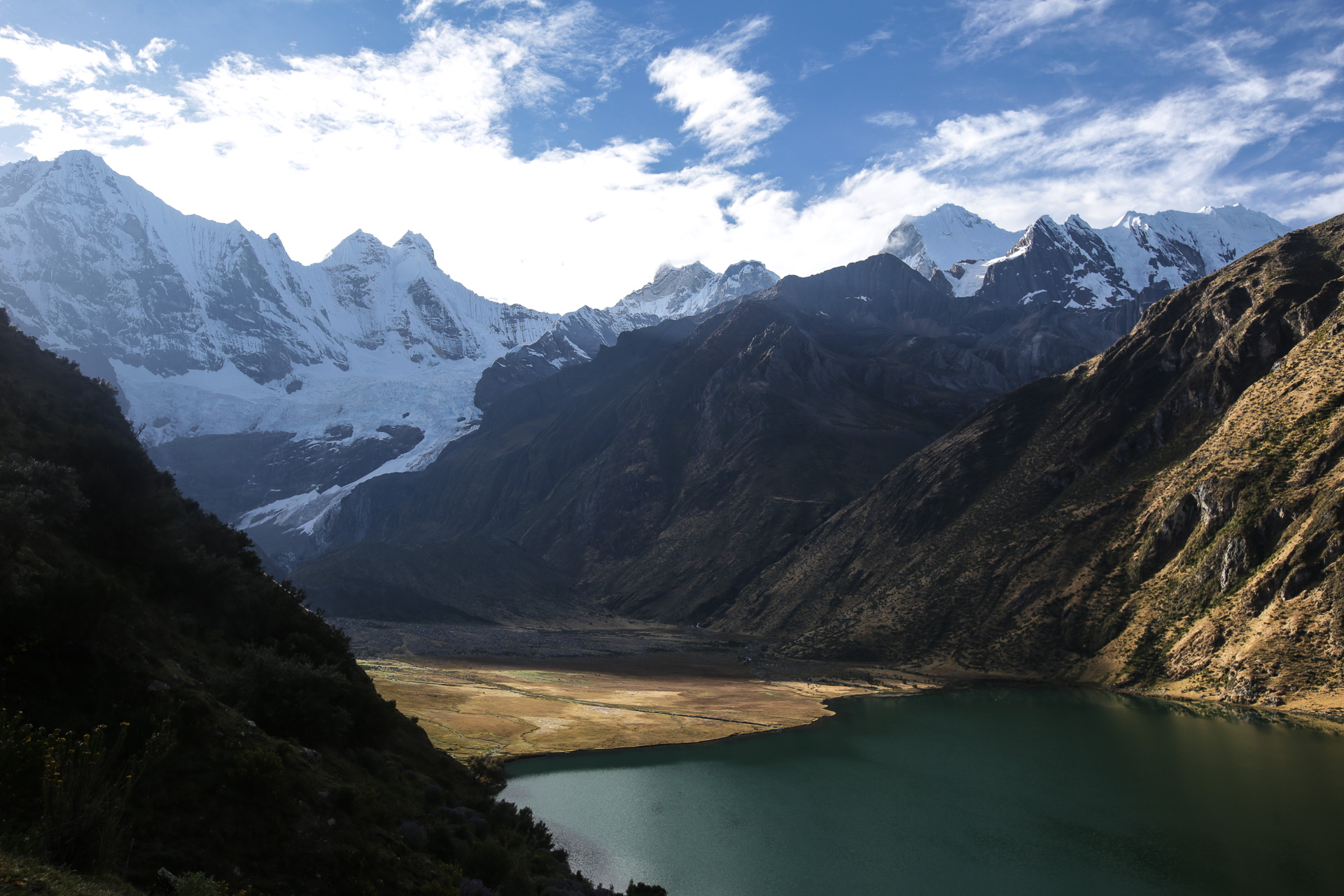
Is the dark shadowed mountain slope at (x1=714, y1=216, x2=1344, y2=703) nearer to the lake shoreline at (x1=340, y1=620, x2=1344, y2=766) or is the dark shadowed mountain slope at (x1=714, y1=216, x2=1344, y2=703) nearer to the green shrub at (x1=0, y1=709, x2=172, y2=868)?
the lake shoreline at (x1=340, y1=620, x2=1344, y2=766)

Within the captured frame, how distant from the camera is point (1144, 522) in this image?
283 ft

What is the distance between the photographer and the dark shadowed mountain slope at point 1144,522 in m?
67.8

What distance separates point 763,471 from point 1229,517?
4190 inches

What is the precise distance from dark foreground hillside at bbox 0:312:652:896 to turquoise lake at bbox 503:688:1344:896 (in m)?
11.5

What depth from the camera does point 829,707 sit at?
7531 cm

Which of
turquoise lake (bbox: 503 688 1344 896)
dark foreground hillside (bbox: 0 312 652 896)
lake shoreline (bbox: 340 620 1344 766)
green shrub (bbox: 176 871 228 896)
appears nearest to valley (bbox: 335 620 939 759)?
lake shoreline (bbox: 340 620 1344 766)

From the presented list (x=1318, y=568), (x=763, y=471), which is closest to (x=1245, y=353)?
(x=1318, y=568)

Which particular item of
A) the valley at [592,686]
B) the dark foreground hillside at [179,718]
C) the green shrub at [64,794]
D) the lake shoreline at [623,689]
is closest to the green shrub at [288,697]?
the dark foreground hillside at [179,718]

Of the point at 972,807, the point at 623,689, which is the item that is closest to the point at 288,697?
the point at 972,807

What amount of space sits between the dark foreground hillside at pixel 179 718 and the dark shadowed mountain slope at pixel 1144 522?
64.0 metres

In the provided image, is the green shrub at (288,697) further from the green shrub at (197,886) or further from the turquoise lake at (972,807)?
the turquoise lake at (972,807)

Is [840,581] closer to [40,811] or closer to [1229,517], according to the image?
[1229,517]

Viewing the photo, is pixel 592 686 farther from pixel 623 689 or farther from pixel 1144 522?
pixel 1144 522

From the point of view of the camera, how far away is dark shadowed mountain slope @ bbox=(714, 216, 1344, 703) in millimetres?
67812
